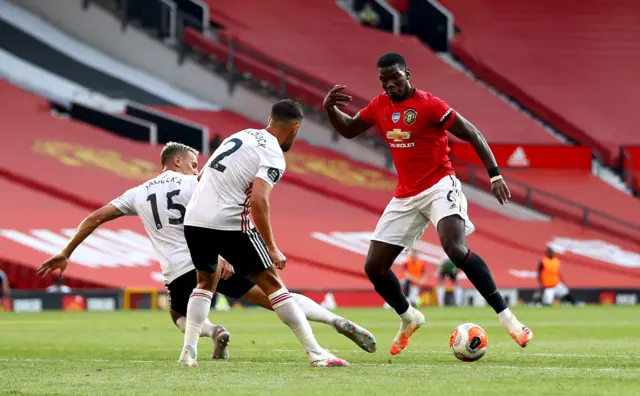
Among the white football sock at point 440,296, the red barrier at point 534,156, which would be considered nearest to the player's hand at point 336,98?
the white football sock at point 440,296

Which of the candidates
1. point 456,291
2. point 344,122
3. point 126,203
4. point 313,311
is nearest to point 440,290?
point 456,291

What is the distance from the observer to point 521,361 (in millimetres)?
8461

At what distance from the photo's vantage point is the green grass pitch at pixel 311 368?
632 cm

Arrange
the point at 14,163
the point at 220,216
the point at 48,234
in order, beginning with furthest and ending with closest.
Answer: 1. the point at 14,163
2. the point at 48,234
3. the point at 220,216

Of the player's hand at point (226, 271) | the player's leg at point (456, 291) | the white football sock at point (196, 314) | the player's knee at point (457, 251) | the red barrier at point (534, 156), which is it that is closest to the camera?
the white football sock at point (196, 314)

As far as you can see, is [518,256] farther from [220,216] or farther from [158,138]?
[220,216]

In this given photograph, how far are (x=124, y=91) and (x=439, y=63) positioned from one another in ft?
30.4

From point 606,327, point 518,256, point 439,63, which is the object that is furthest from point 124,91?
point 606,327

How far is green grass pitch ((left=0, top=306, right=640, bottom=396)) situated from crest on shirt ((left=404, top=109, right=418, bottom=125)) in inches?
72.2

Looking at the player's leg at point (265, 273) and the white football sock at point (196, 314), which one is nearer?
the player's leg at point (265, 273)

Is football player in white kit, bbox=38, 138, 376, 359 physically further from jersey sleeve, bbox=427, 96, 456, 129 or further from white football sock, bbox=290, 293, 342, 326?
jersey sleeve, bbox=427, 96, 456, 129

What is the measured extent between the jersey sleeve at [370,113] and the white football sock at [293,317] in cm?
207

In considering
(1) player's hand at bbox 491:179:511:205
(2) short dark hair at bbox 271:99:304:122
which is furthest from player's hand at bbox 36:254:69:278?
(1) player's hand at bbox 491:179:511:205

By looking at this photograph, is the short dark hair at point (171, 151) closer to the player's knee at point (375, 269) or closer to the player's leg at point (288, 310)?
the player's knee at point (375, 269)
